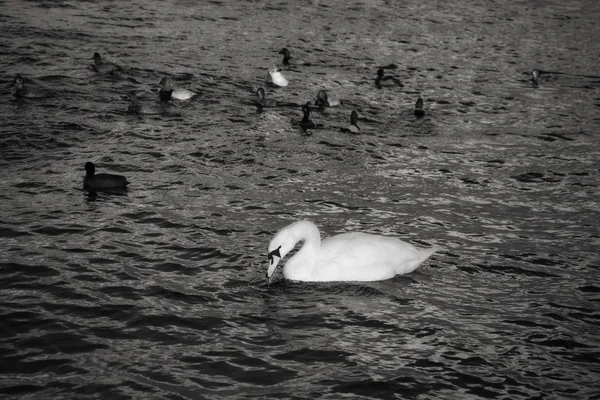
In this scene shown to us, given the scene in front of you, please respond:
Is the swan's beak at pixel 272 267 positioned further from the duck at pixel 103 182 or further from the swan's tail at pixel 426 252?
the duck at pixel 103 182

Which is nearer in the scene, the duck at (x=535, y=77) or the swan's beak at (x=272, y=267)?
the swan's beak at (x=272, y=267)

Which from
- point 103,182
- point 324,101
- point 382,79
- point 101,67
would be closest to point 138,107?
point 101,67

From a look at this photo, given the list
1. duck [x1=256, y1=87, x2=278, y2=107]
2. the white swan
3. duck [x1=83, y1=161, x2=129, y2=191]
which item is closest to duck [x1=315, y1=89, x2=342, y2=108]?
duck [x1=256, y1=87, x2=278, y2=107]

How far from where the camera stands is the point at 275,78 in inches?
963

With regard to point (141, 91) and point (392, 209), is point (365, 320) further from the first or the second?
point (141, 91)

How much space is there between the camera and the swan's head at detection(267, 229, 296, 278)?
1234cm

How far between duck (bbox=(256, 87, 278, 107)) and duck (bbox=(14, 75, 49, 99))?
535cm

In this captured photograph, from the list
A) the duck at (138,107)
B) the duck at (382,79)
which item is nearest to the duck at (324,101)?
the duck at (382,79)

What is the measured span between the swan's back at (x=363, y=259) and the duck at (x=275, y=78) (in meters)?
12.1

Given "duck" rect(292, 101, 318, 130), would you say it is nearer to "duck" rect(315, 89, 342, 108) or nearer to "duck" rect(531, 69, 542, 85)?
"duck" rect(315, 89, 342, 108)

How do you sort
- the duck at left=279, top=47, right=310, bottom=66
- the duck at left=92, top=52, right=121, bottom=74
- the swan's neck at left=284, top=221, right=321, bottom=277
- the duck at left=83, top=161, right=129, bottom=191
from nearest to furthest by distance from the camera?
the swan's neck at left=284, top=221, right=321, bottom=277, the duck at left=83, top=161, right=129, bottom=191, the duck at left=92, top=52, right=121, bottom=74, the duck at left=279, top=47, right=310, bottom=66

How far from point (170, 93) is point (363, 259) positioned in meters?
10.5

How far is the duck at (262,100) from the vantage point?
873 inches

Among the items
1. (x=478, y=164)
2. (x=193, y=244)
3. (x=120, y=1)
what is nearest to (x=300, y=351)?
(x=193, y=244)
